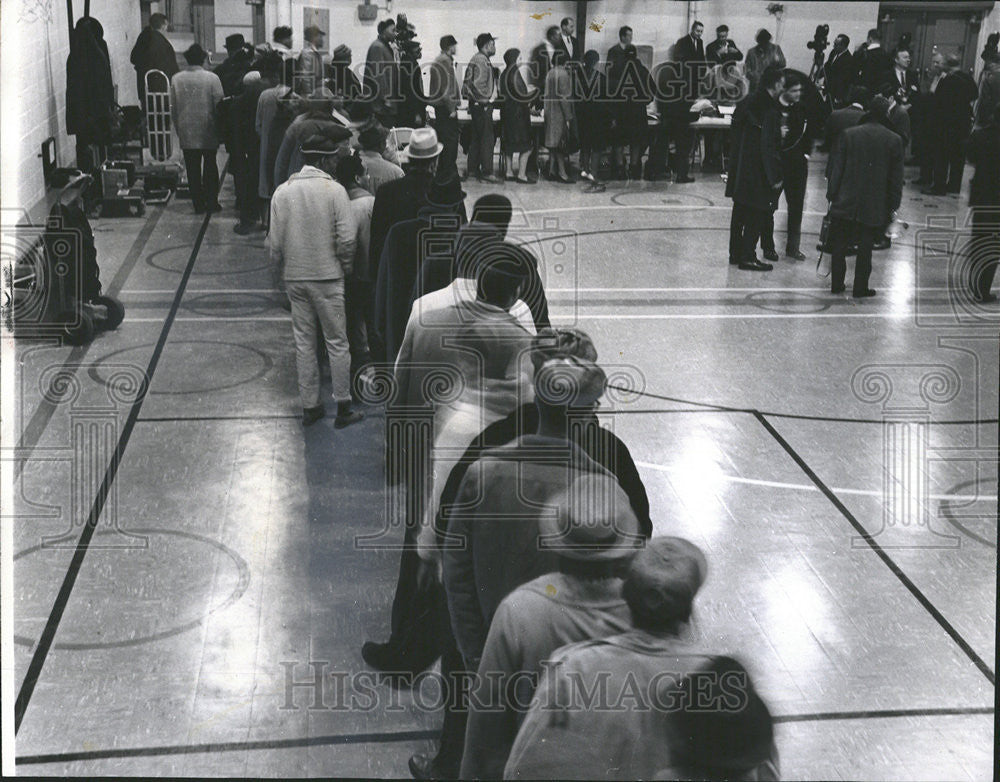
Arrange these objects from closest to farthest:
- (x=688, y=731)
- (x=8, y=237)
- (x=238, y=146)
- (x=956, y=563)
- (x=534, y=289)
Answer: (x=688, y=731)
(x=534, y=289)
(x=956, y=563)
(x=8, y=237)
(x=238, y=146)

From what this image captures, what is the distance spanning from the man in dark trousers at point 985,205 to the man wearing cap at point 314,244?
6.72 metres

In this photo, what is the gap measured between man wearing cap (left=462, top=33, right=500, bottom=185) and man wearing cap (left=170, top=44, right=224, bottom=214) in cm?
414

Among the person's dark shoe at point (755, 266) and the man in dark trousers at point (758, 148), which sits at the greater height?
the man in dark trousers at point (758, 148)

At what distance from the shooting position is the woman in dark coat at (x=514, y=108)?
17.2 m

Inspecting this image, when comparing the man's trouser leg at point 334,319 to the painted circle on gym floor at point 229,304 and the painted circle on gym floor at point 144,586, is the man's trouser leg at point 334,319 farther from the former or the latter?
the painted circle on gym floor at point 229,304

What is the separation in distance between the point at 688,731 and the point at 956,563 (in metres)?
4.19

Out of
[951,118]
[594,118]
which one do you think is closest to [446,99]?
[594,118]

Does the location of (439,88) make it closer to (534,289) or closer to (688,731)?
(534,289)

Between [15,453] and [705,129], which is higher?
[705,129]

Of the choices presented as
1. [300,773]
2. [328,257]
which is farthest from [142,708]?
[328,257]

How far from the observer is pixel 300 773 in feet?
15.3

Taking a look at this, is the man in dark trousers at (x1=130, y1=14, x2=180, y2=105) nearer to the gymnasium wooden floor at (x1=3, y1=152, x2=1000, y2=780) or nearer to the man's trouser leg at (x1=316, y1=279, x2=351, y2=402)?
the gymnasium wooden floor at (x1=3, y1=152, x2=1000, y2=780)

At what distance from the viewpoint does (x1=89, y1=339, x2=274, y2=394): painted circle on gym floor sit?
29.1ft

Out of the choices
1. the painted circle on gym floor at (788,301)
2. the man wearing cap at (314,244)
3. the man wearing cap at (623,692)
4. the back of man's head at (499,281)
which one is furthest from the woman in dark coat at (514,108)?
the man wearing cap at (623,692)
